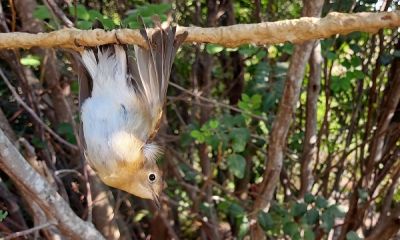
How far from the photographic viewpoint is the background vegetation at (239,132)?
3334 millimetres

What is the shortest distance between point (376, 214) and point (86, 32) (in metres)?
2.76

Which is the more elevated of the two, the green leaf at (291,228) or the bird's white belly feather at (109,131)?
the bird's white belly feather at (109,131)

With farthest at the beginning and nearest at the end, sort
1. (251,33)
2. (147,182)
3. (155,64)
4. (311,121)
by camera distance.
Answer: (311,121)
(147,182)
(155,64)
(251,33)

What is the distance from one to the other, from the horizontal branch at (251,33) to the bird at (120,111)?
0.92 feet

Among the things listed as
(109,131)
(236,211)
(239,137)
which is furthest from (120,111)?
(236,211)

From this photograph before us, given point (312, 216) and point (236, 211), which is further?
point (236, 211)

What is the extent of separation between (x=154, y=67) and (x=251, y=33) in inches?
25.3

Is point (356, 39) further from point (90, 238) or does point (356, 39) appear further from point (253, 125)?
point (90, 238)

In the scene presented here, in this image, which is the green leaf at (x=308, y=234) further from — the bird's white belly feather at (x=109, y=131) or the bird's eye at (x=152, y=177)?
A: the bird's white belly feather at (x=109, y=131)

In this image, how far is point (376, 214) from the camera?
417cm

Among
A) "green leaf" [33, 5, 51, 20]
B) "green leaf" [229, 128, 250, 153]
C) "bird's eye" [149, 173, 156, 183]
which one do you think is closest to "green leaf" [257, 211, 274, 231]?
"green leaf" [229, 128, 250, 153]

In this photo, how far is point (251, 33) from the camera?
1747mm

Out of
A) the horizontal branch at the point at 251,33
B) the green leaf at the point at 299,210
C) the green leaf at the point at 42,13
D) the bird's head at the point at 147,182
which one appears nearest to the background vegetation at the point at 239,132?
the green leaf at the point at 299,210

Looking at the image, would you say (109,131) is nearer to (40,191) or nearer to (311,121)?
(40,191)
